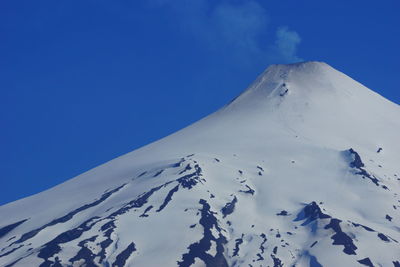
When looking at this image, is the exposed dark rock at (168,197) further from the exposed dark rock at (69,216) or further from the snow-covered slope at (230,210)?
the exposed dark rock at (69,216)

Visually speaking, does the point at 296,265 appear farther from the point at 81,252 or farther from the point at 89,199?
the point at 89,199

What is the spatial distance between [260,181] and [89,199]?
3684 centimetres

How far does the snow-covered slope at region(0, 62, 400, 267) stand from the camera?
133500 mm

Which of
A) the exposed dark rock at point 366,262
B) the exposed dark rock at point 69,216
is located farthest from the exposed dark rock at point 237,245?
the exposed dark rock at point 69,216

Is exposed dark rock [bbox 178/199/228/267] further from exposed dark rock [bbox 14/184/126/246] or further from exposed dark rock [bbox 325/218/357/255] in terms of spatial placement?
exposed dark rock [bbox 14/184/126/246]

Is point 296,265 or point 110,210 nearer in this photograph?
point 296,265

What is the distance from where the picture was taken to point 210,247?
13500cm

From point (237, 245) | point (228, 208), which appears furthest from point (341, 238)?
point (228, 208)

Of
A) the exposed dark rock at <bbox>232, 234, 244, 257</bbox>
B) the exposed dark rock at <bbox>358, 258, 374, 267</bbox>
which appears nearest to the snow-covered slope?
the exposed dark rock at <bbox>232, 234, 244, 257</bbox>

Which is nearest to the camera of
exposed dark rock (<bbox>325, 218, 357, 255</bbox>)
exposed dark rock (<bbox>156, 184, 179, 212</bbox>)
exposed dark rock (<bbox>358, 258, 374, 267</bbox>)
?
exposed dark rock (<bbox>358, 258, 374, 267</bbox>)

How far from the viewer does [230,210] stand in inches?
6004

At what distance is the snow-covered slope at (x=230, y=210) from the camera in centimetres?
13350

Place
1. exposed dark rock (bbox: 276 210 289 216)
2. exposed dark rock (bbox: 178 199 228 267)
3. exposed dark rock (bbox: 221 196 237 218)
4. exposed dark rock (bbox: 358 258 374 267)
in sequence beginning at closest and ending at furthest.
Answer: exposed dark rock (bbox: 358 258 374 267)
exposed dark rock (bbox: 178 199 228 267)
exposed dark rock (bbox: 221 196 237 218)
exposed dark rock (bbox: 276 210 289 216)

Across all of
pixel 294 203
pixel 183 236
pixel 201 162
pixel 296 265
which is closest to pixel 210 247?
pixel 183 236
